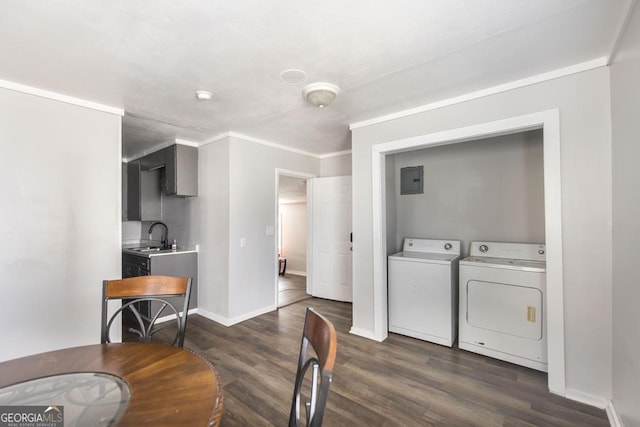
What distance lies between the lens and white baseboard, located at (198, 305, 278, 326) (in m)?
3.51

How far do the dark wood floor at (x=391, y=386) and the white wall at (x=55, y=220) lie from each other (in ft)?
3.78

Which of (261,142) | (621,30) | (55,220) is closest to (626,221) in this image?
(621,30)

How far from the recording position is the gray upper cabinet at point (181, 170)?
A: 149 inches

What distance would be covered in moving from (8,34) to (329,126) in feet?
8.19

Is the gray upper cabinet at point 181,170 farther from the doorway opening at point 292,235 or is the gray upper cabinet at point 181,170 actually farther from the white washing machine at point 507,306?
the white washing machine at point 507,306

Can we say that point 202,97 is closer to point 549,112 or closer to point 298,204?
point 549,112

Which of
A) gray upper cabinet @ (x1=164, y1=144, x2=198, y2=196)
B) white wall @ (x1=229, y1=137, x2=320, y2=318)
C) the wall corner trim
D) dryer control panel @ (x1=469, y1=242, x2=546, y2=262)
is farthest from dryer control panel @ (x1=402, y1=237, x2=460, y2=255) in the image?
the wall corner trim

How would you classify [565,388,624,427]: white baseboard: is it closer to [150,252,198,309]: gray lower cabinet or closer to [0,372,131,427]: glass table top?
[0,372,131,427]: glass table top

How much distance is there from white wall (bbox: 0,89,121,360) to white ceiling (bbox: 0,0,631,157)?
27cm

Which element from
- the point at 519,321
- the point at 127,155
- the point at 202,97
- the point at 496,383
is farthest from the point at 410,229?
the point at 127,155

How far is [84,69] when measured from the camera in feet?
6.61

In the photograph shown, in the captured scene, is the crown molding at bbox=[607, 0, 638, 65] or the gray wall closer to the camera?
the crown molding at bbox=[607, 0, 638, 65]

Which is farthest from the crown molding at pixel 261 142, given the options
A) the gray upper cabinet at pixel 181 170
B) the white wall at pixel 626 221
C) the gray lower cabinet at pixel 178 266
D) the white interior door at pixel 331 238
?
the white wall at pixel 626 221

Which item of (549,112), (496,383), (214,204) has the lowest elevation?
(496,383)
